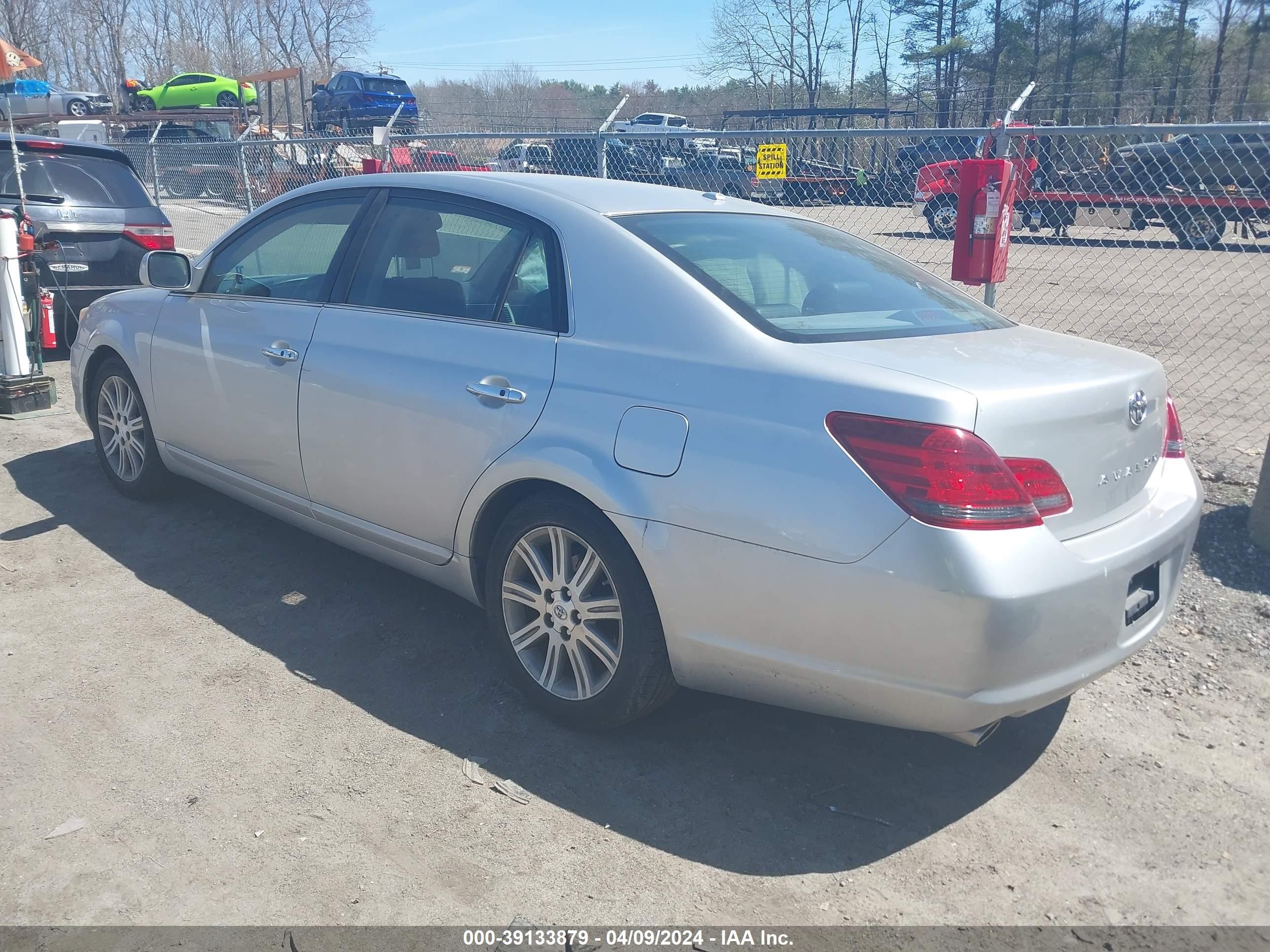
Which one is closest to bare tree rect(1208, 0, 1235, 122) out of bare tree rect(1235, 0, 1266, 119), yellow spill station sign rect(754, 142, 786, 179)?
bare tree rect(1235, 0, 1266, 119)

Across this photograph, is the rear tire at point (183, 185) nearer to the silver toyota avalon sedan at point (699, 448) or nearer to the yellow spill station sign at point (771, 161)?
the yellow spill station sign at point (771, 161)

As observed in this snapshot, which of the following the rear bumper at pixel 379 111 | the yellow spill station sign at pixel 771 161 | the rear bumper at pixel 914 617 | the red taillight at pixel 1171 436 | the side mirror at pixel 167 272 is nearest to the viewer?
the rear bumper at pixel 914 617

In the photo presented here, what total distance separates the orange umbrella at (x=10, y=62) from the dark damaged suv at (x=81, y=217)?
3.17 ft

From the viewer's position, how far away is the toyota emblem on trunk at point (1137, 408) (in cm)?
295

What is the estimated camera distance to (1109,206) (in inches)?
493

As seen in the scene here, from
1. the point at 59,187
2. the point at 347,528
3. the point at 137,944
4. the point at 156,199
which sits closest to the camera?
the point at 137,944

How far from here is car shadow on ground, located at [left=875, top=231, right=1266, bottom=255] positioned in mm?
9828

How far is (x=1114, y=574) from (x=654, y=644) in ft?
4.10

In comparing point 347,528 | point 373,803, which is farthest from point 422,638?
point 373,803

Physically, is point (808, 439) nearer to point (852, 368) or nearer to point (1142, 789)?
point (852, 368)

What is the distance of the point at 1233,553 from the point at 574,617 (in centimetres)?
315

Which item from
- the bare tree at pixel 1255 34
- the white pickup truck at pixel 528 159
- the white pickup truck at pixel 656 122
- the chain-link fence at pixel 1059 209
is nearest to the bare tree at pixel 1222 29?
the bare tree at pixel 1255 34

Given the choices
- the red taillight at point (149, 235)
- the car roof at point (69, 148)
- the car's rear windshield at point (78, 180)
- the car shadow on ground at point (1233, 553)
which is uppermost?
the car roof at point (69, 148)

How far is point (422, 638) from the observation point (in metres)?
4.02
